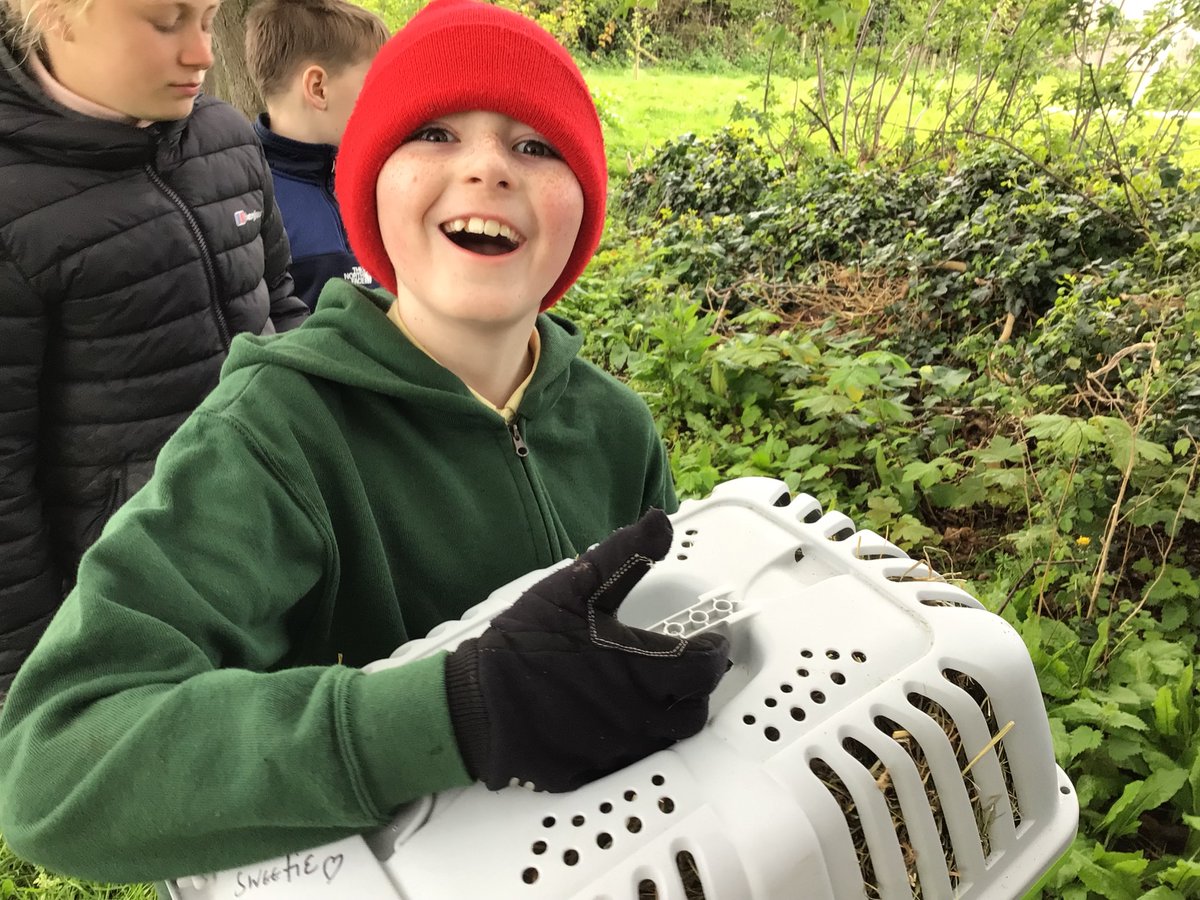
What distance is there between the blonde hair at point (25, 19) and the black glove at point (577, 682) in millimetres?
1650

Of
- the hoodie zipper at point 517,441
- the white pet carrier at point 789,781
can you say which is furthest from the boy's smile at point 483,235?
the white pet carrier at point 789,781

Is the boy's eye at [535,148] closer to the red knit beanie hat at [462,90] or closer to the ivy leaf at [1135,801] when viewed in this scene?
the red knit beanie hat at [462,90]

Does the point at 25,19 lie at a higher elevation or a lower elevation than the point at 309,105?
higher

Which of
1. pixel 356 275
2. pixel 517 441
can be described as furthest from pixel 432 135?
pixel 356 275

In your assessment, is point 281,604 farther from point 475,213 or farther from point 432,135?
point 432,135

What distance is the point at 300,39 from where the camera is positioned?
9.71 ft

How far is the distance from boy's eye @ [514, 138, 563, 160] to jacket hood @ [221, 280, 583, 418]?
0.37m

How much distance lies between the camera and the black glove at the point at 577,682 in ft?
2.77

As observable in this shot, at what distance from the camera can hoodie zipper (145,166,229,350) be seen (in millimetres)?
1943

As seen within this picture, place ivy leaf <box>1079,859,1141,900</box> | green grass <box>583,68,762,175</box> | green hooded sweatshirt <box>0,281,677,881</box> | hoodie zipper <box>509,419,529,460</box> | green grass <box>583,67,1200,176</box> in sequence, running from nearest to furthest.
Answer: green hooded sweatshirt <box>0,281,677,881</box>
hoodie zipper <box>509,419,529,460</box>
ivy leaf <box>1079,859,1141,900</box>
green grass <box>583,67,1200,176</box>
green grass <box>583,68,762,175</box>

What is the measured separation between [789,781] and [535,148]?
102cm

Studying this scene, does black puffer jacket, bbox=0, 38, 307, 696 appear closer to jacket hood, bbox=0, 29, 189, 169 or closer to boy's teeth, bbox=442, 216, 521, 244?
jacket hood, bbox=0, 29, 189, 169

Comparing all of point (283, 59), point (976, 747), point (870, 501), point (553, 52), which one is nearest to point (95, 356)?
point (553, 52)

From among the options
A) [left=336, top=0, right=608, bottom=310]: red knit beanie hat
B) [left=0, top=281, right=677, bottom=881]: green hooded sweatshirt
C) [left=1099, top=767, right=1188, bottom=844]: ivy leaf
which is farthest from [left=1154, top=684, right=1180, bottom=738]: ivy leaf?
[left=336, top=0, right=608, bottom=310]: red knit beanie hat
